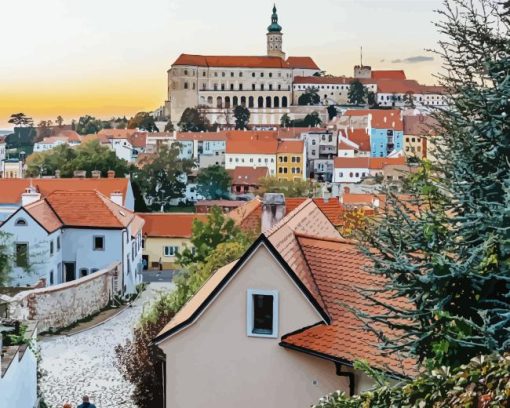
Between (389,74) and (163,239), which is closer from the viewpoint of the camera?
(163,239)

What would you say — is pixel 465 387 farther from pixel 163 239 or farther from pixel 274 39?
pixel 274 39

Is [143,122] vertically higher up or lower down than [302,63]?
lower down

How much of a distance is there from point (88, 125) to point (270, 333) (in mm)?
167397

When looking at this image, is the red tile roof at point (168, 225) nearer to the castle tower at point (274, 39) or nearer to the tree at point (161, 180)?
the tree at point (161, 180)

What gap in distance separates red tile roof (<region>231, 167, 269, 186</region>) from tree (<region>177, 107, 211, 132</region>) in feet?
165

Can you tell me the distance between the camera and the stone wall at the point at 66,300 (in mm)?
27609

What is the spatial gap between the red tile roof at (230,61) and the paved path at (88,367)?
139 meters

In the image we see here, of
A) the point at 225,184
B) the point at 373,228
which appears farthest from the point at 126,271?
the point at 225,184

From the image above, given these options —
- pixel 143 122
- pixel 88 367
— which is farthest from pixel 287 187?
pixel 143 122

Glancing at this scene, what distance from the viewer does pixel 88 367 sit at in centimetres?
2362

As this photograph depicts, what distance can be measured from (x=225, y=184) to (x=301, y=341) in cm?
8504

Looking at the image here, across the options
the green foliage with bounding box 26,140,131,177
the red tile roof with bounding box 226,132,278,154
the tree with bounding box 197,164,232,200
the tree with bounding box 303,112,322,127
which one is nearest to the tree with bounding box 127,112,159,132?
the tree with bounding box 303,112,322,127

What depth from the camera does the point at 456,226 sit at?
7.05m

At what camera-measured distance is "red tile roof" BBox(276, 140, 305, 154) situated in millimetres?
110062
